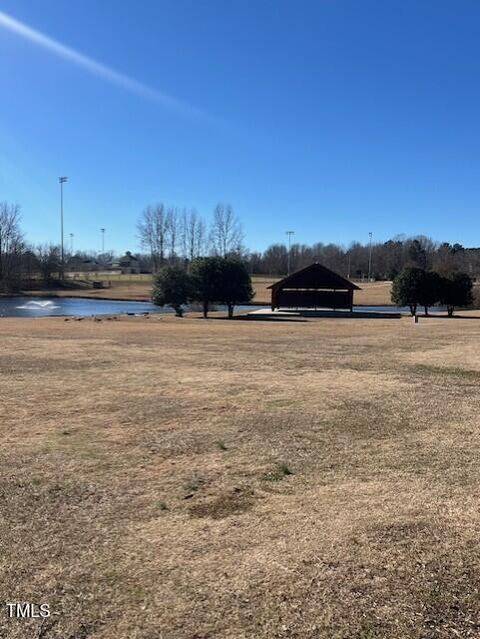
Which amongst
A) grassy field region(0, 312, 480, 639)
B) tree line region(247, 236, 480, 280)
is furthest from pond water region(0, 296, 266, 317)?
tree line region(247, 236, 480, 280)

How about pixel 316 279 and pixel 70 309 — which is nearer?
pixel 316 279

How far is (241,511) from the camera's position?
430 cm

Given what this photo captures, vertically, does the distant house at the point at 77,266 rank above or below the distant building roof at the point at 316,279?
above

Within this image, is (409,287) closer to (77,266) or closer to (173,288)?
(173,288)

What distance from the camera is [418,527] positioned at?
158 inches

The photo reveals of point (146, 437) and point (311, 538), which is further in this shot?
point (146, 437)

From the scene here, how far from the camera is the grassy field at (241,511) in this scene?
2.97 metres

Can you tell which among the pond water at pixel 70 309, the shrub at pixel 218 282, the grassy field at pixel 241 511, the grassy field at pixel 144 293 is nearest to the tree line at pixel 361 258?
the grassy field at pixel 144 293

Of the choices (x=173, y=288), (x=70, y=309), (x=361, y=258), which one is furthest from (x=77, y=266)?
(x=173, y=288)

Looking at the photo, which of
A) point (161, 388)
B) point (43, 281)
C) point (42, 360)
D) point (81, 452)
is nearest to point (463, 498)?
point (81, 452)

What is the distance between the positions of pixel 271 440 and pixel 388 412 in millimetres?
2109

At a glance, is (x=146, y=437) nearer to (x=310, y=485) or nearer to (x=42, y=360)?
(x=310, y=485)

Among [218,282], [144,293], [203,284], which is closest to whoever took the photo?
[218,282]

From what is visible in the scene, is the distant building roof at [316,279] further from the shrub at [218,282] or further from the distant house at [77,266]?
the distant house at [77,266]
